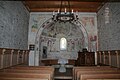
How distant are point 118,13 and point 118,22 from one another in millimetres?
504

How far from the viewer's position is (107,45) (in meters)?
9.34

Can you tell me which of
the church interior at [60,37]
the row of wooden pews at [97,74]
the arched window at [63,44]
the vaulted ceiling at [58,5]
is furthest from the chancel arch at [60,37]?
the row of wooden pews at [97,74]

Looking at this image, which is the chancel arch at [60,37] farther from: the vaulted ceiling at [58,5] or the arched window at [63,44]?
the vaulted ceiling at [58,5]

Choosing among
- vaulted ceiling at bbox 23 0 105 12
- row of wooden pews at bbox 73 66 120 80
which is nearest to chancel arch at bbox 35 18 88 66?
vaulted ceiling at bbox 23 0 105 12

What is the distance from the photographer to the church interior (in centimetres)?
613

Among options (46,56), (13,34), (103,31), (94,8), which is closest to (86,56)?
(103,31)

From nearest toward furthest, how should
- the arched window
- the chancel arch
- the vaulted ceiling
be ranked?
1. the vaulted ceiling
2. the chancel arch
3. the arched window

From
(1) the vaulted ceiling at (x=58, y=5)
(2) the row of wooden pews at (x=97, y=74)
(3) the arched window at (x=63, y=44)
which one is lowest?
(2) the row of wooden pews at (x=97, y=74)

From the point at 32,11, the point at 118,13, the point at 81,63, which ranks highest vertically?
the point at 32,11

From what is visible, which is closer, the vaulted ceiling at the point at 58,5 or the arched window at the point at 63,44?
the vaulted ceiling at the point at 58,5

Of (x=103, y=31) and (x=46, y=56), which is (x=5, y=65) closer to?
(x=103, y=31)

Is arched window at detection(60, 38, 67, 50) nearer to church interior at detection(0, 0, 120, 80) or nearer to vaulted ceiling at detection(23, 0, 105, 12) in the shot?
church interior at detection(0, 0, 120, 80)

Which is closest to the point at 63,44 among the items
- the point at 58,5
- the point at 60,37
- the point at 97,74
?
the point at 60,37

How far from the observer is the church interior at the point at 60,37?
6129 millimetres
